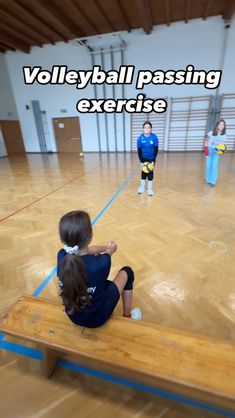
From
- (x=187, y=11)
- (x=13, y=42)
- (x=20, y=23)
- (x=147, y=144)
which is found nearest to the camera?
(x=147, y=144)

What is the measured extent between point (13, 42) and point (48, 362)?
46.4 feet

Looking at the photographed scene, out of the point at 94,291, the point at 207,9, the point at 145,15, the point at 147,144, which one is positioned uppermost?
the point at 207,9

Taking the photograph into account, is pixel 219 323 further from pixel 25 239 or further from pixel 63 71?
pixel 63 71

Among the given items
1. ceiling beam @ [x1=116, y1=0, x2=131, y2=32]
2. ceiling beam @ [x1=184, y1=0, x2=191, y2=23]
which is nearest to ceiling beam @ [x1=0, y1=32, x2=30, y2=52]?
ceiling beam @ [x1=116, y1=0, x2=131, y2=32]

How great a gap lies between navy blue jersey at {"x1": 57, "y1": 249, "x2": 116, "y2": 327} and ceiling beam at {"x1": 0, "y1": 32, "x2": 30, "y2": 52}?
1331cm

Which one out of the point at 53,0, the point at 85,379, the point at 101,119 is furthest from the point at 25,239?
the point at 101,119

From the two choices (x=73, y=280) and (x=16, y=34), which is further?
(x=16, y=34)

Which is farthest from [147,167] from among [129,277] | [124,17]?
[124,17]

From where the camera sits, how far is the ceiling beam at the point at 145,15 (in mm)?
7577

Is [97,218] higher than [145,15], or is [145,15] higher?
[145,15]

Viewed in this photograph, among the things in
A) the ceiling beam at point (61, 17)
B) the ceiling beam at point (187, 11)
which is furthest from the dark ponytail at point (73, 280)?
the ceiling beam at point (187, 11)

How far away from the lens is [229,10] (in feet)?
27.1

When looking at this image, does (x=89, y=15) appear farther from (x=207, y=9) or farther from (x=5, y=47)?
(x=5, y=47)

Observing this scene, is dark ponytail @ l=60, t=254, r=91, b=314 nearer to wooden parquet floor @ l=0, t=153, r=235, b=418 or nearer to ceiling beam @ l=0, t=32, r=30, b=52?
wooden parquet floor @ l=0, t=153, r=235, b=418
